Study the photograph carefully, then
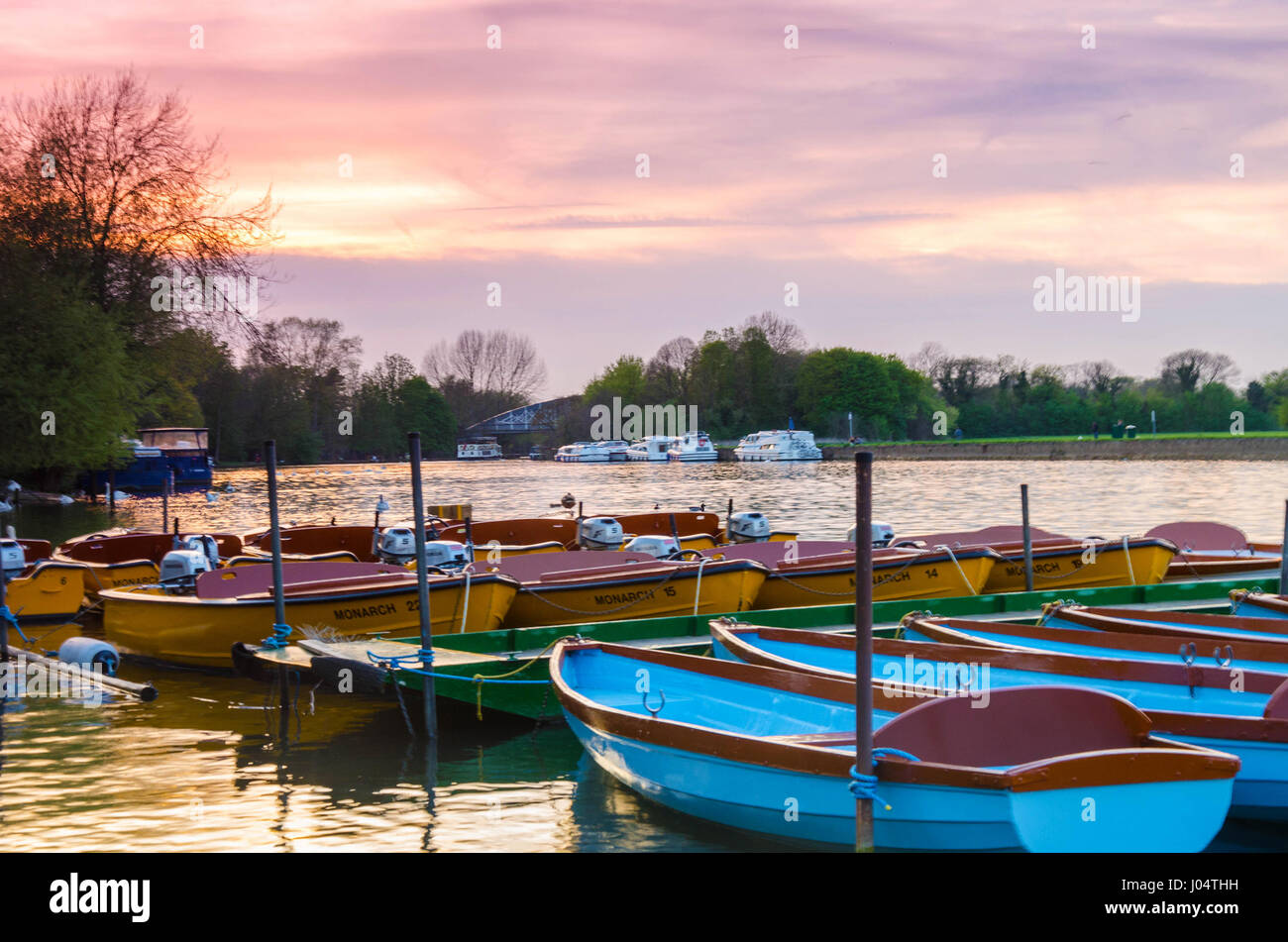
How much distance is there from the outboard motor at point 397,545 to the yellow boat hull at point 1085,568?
9407 mm

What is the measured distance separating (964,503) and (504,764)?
150 ft

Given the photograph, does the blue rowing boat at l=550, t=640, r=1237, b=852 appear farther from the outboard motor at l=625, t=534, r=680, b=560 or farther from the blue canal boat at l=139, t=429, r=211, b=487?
the blue canal boat at l=139, t=429, r=211, b=487

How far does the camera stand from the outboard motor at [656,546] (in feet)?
59.4

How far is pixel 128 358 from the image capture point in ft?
141

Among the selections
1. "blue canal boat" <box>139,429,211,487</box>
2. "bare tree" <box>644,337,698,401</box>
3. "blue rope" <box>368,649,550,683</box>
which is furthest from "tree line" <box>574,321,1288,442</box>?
"blue rope" <box>368,649,550,683</box>

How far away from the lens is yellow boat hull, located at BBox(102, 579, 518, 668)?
516 inches

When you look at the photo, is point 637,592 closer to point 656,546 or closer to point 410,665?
point 656,546

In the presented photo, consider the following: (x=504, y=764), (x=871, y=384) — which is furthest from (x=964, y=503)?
(x=871, y=384)

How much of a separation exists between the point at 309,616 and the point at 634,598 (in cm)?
389

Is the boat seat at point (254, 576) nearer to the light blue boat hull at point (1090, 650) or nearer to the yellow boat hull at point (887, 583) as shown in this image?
the yellow boat hull at point (887, 583)

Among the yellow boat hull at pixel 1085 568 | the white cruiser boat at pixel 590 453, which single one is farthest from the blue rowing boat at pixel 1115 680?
the white cruiser boat at pixel 590 453

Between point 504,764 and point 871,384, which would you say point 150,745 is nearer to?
point 504,764

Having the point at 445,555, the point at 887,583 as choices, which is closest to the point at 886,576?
the point at 887,583

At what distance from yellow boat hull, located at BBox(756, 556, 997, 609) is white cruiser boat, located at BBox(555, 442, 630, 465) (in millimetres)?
122559
